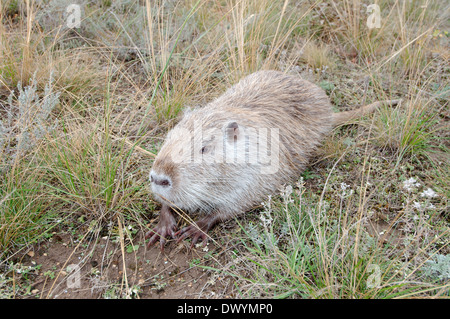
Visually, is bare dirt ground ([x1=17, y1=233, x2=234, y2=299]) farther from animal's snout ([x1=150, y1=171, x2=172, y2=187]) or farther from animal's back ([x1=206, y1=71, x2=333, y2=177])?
animal's back ([x1=206, y1=71, x2=333, y2=177])

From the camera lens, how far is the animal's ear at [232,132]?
2434mm

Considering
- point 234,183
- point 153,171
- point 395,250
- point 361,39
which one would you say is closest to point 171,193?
point 153,171

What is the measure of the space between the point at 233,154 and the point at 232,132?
132 mm

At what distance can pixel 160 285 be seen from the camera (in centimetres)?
222

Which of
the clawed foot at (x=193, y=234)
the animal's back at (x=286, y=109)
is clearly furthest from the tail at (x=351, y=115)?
the clawed foot at (x=193, y=234)

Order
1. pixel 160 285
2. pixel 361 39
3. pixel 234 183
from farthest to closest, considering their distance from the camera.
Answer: pixel 361 39
pixel 234 183
pixel 160 285

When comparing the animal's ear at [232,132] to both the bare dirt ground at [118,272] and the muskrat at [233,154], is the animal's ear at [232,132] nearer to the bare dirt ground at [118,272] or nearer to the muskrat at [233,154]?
the muskrat at [233,154]

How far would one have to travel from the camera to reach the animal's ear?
7.98 feet

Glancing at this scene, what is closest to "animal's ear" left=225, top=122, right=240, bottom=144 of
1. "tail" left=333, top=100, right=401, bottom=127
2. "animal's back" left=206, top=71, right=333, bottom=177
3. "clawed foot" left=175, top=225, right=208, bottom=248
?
"animal's back" left=206, top=71, right=333, bottom=177

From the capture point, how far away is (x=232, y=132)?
2457 mm

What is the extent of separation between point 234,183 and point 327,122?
42.6 inches

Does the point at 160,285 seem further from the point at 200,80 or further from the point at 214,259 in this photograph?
the point at 200,80

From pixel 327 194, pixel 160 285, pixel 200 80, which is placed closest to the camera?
pixel 160 285

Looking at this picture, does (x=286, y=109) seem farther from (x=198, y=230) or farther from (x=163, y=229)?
(x=163, y=229)
